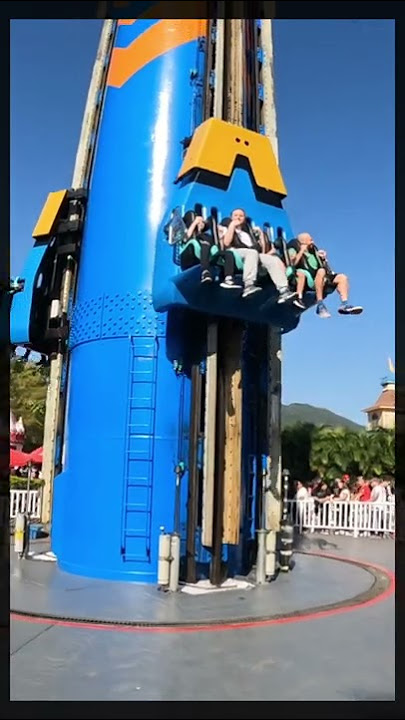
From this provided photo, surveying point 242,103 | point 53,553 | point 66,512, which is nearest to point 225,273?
point 242,103

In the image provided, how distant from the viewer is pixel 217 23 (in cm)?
1163

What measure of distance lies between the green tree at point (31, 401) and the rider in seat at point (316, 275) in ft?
49.1

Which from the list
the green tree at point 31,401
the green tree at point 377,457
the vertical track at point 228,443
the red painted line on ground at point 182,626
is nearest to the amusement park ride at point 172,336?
the vertical track at point 228,443

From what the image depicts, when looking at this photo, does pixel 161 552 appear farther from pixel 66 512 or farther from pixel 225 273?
pixel 225 273

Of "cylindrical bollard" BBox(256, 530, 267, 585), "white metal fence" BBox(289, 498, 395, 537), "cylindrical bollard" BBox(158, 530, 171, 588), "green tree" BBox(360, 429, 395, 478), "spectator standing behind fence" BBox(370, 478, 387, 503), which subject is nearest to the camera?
"cylindrical bollard" BBox(158, 530, 171, 588)

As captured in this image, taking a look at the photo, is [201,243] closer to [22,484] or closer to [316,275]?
[316,275]

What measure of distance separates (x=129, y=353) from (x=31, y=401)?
14883 millimetres

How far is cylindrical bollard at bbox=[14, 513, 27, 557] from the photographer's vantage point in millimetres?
11711

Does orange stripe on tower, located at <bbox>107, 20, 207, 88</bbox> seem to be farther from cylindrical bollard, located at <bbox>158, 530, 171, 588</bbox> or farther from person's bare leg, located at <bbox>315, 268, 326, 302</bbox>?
cylindrical bollard, located at <bbox>158, 530, 171, 588</bbox>

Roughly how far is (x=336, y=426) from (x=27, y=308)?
11853mm

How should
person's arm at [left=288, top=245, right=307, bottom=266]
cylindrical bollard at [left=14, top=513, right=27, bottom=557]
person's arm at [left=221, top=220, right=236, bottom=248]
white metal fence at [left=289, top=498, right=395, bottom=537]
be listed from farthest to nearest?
white metal fence at [left=289, top=498, right=395, bottom=537] < cylindrical bollard at [left=14, top=513, right=27, bottom=557] < person's arm at [left=288, top=245, right=307, bottom=266] < person's arm at [left=221, top=220, right=236, bottom=248]

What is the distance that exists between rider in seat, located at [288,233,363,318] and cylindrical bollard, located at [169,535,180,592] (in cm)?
379

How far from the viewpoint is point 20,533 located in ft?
39.0

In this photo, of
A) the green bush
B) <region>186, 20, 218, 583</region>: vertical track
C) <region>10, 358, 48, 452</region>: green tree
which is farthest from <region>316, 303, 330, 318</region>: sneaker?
<region>10, 358, 48, 452</region>: green tree
